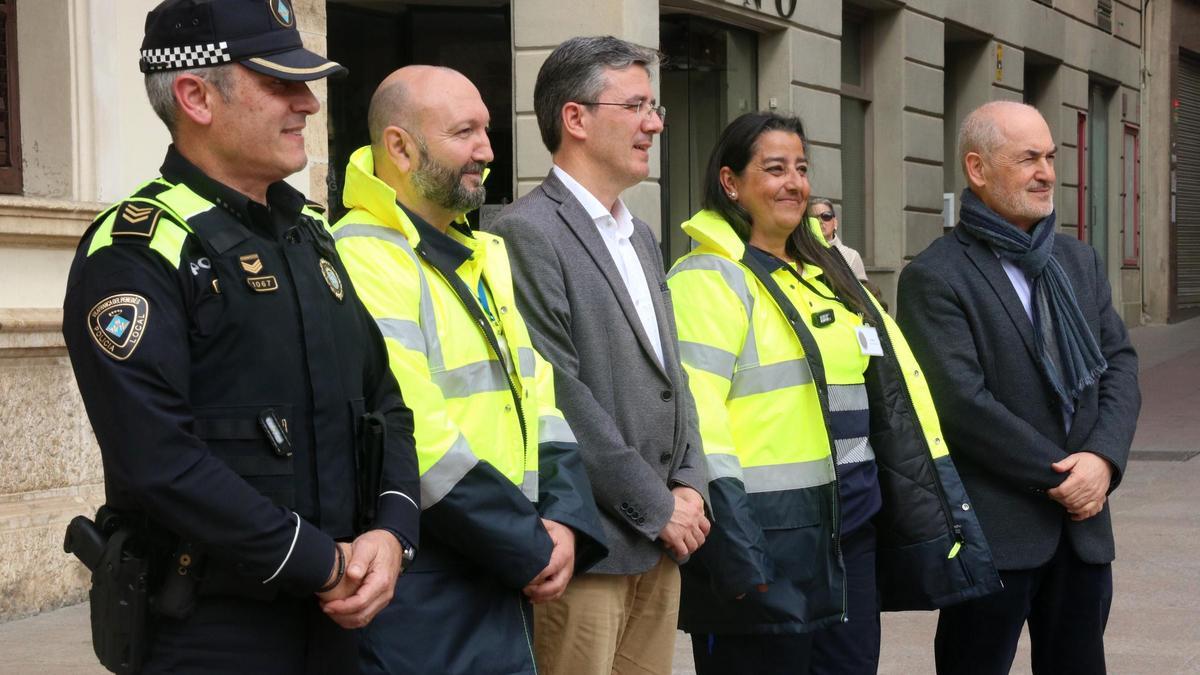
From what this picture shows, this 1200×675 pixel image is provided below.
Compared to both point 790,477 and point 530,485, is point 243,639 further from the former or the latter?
point 790,477

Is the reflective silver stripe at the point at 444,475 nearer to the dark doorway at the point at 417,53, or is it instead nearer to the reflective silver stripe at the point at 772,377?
the reflective silver stripe at the point at 772,377

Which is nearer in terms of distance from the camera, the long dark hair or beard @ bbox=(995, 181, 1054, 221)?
the long dark hair

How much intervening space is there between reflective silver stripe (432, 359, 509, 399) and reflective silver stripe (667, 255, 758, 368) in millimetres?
985

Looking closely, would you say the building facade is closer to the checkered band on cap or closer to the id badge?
the id badge

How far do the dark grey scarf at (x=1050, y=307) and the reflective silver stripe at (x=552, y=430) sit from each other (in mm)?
1602

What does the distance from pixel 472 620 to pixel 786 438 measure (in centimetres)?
121

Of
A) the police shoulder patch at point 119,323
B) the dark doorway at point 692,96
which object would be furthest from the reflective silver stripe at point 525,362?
the dark doorway at point 692,96

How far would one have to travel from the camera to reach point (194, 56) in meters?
2.86

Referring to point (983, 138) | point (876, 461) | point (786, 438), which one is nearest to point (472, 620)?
point (786, 438)

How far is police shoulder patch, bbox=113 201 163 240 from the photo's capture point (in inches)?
105

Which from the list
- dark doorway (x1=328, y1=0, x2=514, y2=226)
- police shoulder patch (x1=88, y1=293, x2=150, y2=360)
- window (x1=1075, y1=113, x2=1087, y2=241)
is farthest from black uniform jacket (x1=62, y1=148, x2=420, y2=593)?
window (x1=1075, y1=113, x2=1087, y2=241)

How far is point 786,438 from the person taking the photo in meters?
4.17

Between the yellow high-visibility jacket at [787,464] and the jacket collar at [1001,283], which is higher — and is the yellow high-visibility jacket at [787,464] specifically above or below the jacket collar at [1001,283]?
below

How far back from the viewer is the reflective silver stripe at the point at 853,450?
4.25 meters
